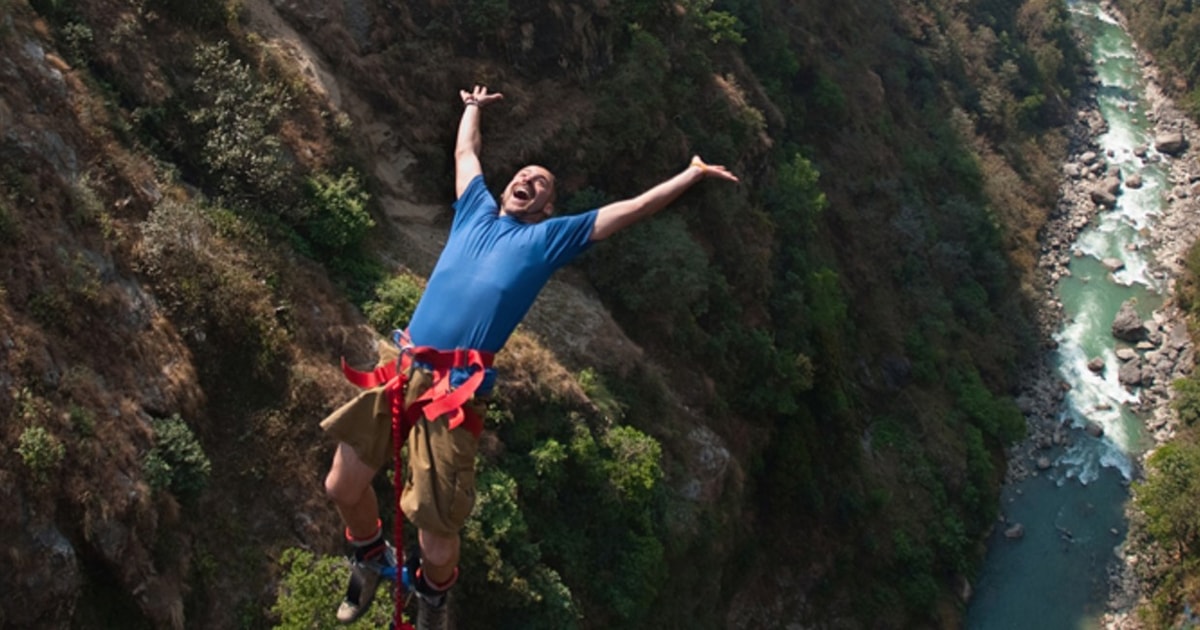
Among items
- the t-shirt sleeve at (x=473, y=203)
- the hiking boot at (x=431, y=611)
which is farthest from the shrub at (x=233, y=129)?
the hiking boot at (x=431, y=611)

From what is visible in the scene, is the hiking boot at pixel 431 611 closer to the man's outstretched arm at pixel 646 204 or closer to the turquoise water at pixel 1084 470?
the man's outstretched arm at pixel 646 204

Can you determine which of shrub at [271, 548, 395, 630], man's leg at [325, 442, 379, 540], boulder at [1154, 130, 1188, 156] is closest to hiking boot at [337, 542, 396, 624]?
man's leg at [325, 442, 379, 540]

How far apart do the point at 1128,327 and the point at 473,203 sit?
36.1m

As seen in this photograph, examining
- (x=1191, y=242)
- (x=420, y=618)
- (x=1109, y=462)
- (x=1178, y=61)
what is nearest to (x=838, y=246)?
(x=1109, y=462)

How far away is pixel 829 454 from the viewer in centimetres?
2725

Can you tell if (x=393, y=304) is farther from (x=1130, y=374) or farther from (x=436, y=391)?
(x=1130, y=374)

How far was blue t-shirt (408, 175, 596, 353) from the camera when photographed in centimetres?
665

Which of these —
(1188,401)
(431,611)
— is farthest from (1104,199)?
(431,611)

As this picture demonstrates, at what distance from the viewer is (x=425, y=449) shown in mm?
6836

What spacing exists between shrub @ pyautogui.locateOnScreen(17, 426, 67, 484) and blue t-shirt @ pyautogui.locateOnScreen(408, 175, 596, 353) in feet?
19.1

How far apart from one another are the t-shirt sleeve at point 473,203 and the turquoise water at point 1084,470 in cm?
2502

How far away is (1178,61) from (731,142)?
37.4 metres

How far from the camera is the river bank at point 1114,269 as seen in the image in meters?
32.6

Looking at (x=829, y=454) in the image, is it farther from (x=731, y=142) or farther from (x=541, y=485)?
(x=541, y=485)
